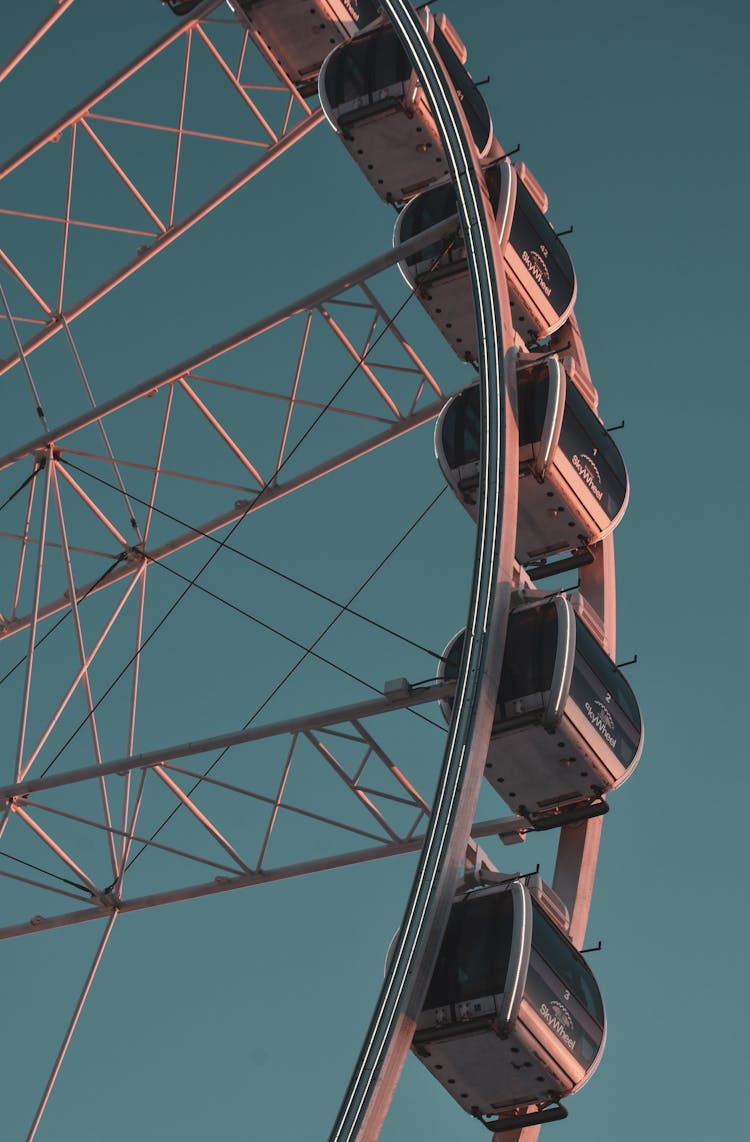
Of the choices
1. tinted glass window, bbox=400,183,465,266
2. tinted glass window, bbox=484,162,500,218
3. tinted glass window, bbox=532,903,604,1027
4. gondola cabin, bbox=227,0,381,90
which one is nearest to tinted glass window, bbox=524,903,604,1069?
tinted glass window, bbox=532,903,604,1027

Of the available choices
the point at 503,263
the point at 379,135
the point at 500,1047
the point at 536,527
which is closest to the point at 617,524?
the point at 536,527

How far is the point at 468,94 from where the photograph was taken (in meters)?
21.5

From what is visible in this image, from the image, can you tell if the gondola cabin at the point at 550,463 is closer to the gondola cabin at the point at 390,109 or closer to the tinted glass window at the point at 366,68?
the gondola cabin at the point at 390,109

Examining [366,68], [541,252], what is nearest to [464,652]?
[541,252]

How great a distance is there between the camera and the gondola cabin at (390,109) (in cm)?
2097

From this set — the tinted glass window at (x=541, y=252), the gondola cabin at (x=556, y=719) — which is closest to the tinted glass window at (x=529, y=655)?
the gondola cabin at (x=556, y=719)

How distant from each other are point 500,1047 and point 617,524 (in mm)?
5892

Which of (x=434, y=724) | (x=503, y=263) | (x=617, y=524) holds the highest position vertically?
(x=503, y=263)

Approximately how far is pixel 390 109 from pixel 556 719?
6.77 meters

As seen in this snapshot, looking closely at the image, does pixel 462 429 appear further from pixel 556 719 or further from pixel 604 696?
pixel 556 719

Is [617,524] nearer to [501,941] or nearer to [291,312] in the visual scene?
[291,312]

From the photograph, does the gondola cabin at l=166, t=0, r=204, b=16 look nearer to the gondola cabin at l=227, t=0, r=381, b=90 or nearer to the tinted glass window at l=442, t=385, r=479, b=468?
the gondola cabin at l=227, t=0, r=381, b=90

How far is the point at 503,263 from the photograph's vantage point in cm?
1955

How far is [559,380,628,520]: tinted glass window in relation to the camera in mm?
19297
